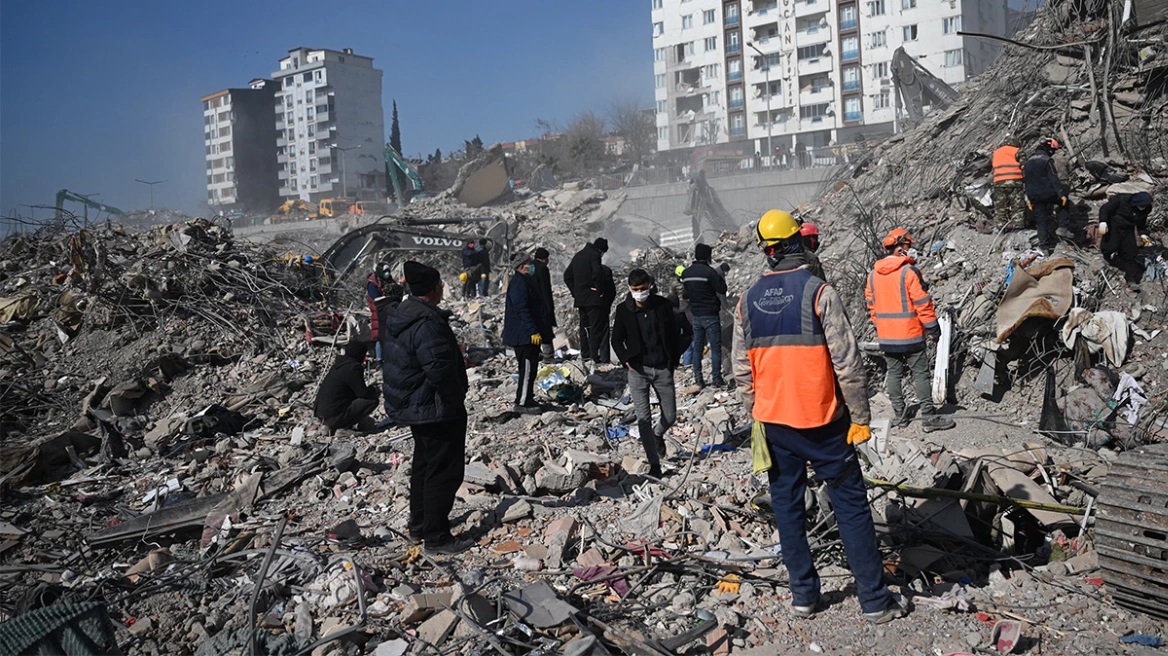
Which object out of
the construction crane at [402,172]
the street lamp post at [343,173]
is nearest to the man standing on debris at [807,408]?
the construction crane at [402,172]

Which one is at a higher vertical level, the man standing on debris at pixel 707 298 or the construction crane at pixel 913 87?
the construction crane at pixel 913 87

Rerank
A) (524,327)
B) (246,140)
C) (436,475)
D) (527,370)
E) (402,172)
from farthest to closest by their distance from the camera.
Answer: (246,140)
(402,172)
(527,370)
(524,327)
(436,475)

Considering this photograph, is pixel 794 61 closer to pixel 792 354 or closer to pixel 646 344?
pixel 646 344

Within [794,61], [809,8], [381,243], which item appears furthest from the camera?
[794,61]

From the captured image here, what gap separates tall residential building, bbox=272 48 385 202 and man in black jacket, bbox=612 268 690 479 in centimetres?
6868

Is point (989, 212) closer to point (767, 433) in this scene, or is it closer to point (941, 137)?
point (941, 137)

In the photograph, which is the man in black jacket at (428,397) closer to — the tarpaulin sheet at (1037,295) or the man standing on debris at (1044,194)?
the tarpaulin sheet at (1037,295)

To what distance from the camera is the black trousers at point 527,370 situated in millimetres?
8398

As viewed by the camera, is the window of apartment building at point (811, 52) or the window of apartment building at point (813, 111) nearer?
the window of apartment building at point (811, 52)

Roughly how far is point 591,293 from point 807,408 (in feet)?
21.2

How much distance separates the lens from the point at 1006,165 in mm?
8492

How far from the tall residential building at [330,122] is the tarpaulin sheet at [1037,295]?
68.6 meters

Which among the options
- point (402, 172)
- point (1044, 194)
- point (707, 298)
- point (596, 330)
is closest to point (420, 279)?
point (707, 298)

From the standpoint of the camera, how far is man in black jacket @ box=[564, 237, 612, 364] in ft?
32.1
